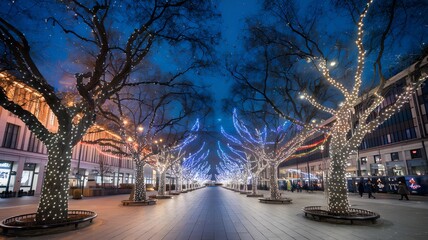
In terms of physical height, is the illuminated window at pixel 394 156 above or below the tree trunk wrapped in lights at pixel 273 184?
above

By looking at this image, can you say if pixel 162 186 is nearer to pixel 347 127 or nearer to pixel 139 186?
pixel 139 186

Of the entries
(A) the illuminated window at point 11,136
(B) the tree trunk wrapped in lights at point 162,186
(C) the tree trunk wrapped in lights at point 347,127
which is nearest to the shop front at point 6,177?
(A) the illuminated window at point 11,136

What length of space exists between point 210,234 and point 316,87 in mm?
10746

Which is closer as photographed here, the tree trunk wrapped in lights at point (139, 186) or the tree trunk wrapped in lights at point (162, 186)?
the tree trunk wrapped in lights at point (139, 186)

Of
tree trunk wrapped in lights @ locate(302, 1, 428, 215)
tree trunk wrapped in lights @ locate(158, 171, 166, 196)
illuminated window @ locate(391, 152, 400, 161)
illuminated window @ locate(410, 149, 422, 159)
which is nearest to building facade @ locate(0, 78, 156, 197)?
tree trunk wrapped in lights @ locate(158, 171, 166, 196)

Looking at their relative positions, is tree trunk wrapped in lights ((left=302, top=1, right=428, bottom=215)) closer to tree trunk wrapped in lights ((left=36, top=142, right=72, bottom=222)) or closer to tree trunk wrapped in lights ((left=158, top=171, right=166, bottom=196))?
tree trunk wrapped in lights ((left=36, top=142, right=72, bottom=222))

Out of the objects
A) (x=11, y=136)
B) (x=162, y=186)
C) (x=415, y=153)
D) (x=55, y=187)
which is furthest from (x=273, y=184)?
(x=415, y=153)

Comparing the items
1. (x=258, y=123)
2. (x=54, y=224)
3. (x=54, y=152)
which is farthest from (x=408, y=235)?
(x=258, y=123)

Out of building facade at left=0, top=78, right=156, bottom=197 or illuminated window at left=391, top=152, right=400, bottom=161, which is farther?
illuminated window at left=391, top=152, right=400, bottom=161

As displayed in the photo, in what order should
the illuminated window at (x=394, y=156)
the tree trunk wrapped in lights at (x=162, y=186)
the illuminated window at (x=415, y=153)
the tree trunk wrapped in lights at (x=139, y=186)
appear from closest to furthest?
the tree trunk wrapped in lights at (x=139, y=186) → the tree trunk wrapped in lights at (x=162, y=186) → the illuminated window at (x=415, y=153) → the illuminated window at (x=394, y=156)

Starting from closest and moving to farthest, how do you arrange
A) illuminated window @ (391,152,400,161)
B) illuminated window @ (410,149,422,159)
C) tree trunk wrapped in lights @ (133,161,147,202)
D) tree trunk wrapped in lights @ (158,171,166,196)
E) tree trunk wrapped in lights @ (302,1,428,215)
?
tree trunk wrapped in lights @ (302,1,428,215) < tree trunk wrapped in lights @ (133,161,147,202) < tree trunk wrapped in lights @ (158,171,166,196) < illuminated window @ (410,149,422,159) < illuminated window @ (391,152,400,161)

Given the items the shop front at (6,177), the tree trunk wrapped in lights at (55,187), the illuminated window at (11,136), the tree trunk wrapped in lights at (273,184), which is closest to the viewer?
the tree trunk wrapped in lights at (55,187)

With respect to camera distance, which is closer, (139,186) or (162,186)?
(139,186)

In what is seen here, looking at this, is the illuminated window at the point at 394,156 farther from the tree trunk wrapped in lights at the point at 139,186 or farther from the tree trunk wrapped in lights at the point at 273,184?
the tree trunk wrapped in lights at the point at 139,186
